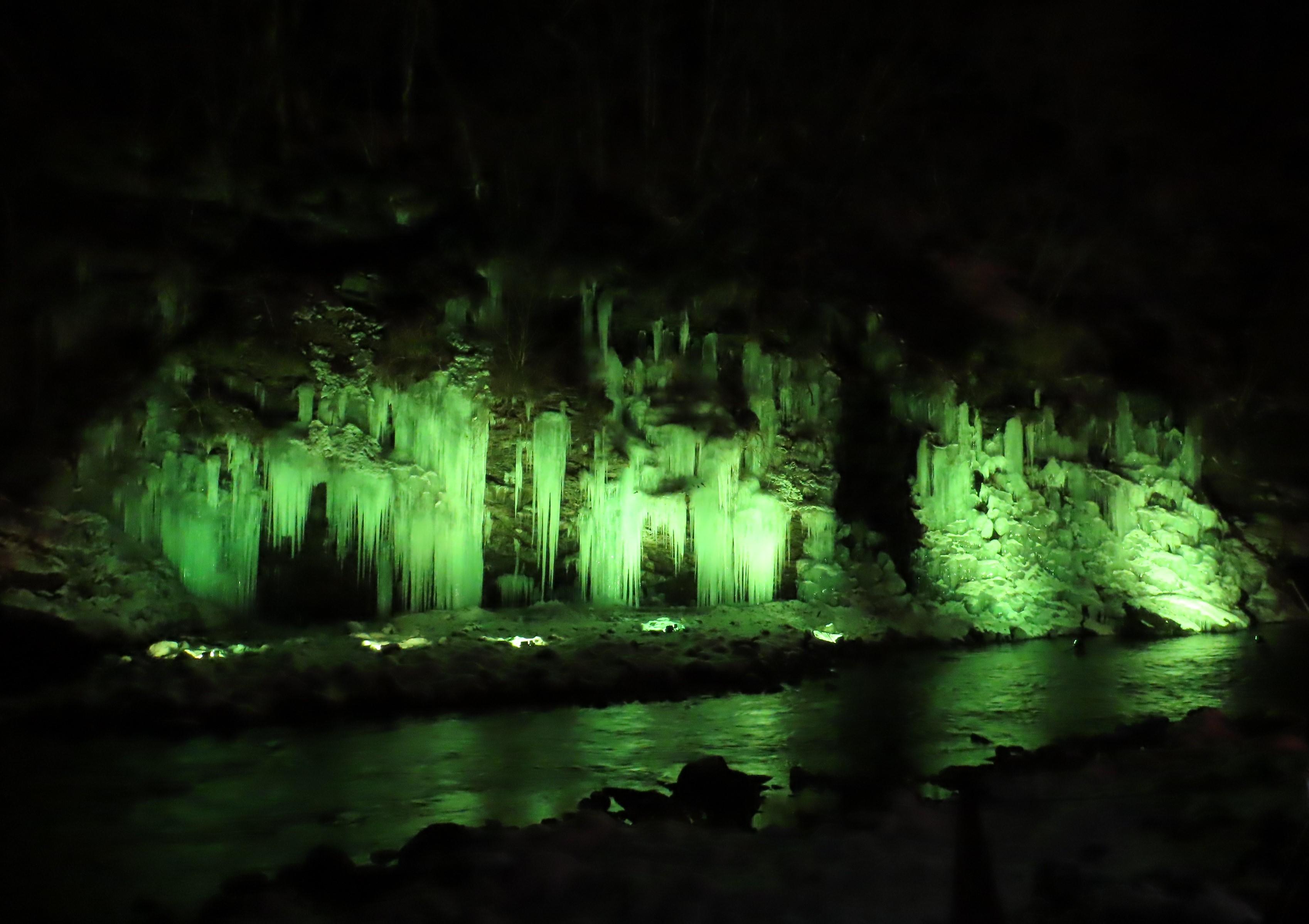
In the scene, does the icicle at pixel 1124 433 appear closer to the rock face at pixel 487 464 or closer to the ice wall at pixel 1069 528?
the ice wall at pixel 1069 528

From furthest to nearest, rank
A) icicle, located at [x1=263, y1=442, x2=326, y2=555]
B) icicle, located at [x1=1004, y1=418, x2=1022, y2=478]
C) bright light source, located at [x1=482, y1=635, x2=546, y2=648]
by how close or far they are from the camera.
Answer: icicle, located at [x1=1004, y1=418, x2=1022, y2=478]
icicle, located at [x1=263, y1=442, x2=326, y2=555]
bright light source, located at [x1=482, y1=635, x2=546, y2=648]

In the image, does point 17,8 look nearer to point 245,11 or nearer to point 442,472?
point 245,11

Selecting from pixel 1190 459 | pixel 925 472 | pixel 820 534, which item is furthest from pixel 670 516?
pixel 1190 459

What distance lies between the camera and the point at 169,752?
928 centimetres

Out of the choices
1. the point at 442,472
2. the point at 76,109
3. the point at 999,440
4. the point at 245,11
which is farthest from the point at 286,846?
the point at 999,440

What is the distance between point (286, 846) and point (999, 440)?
17229mm

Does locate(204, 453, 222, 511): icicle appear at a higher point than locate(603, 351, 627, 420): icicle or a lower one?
lower

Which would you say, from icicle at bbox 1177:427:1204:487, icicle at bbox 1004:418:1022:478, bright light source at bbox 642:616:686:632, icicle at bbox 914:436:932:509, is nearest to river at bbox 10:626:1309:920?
bright light source at bbox 642:616:686:632

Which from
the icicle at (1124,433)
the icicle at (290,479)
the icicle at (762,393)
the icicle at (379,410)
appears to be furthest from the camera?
the icicle at (1124,433)

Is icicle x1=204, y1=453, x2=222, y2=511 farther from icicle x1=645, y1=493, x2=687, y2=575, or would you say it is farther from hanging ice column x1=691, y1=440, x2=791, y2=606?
hanging ice column x1=691, y1=440, x2=791, y2=606

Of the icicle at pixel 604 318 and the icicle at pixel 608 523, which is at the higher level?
the icicle at pixel 604 318

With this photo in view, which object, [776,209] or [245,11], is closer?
[245,11]

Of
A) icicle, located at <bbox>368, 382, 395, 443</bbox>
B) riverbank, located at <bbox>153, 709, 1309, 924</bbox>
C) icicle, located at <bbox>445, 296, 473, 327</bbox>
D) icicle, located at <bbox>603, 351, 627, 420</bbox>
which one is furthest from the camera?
icicle, located at <bbox>603, 351, 627, 420</bbox>

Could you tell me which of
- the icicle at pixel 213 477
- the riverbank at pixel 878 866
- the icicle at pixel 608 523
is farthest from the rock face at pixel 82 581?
the riverbank at pixel 878 866
